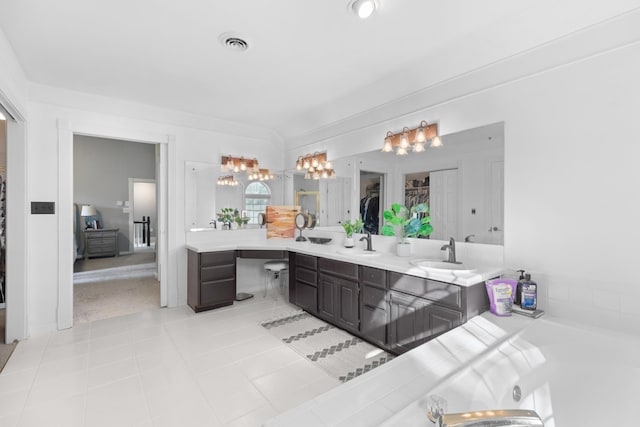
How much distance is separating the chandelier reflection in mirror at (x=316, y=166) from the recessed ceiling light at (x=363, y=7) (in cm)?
205

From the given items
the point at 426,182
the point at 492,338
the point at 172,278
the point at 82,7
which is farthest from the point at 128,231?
the point at 492,338

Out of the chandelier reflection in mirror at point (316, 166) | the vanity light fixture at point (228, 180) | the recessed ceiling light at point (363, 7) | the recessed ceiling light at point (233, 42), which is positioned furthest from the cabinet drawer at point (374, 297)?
the vanity light fixture at point (228, 180)

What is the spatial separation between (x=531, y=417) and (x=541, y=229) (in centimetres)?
146

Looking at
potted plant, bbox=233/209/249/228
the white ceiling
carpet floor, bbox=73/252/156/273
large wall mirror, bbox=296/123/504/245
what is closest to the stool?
potted plant, bbox=233/209/249/228

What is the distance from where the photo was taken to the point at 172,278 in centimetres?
382

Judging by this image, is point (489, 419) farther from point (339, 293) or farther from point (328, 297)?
point (328, 297)

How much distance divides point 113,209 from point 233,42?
22.7 ft

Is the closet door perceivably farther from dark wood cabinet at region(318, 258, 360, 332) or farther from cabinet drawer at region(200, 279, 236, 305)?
cabinet drawer at region(200, 279, 236, 305)

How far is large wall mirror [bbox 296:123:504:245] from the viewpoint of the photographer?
7.69 feet

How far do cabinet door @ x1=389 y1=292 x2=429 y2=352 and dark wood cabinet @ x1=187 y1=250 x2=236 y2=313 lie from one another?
6.82ft

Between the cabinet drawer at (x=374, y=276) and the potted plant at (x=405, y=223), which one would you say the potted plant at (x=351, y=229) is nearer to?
the potted plant at (x=405, y=223)

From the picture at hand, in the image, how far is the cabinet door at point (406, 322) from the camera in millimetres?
2240

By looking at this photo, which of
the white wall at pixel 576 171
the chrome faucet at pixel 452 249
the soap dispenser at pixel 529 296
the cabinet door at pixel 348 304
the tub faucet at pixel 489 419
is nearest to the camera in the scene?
the tub faucet at pixel 489 419

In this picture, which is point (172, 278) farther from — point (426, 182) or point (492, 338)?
point (492, 338)
